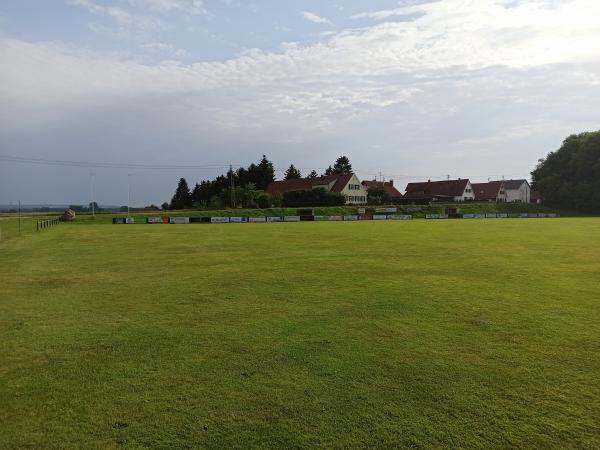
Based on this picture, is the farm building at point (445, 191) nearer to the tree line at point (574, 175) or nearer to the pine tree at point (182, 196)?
the tree line at point (574, 175)

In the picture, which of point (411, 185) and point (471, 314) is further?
point (411, 185)

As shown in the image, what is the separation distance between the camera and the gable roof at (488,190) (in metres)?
112

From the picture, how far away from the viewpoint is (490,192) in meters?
113

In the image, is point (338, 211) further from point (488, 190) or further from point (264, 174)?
point (488, 190)

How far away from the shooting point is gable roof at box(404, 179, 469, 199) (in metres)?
104

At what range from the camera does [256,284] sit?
1316 cm

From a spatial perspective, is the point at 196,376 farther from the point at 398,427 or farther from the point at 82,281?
the point at 82,281

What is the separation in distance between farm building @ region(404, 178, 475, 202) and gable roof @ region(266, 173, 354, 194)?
64.4 ft

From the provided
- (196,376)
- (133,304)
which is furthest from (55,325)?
(196,376)

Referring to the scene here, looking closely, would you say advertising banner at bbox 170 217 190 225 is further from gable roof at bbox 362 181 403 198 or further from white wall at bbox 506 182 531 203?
white wall at bbox 506 182 531 203

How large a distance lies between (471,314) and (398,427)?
538 cm

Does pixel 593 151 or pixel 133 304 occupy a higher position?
pixel 593 151

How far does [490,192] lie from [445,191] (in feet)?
52.7

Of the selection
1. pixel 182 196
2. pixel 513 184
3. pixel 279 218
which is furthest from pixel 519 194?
pixel 182 196
